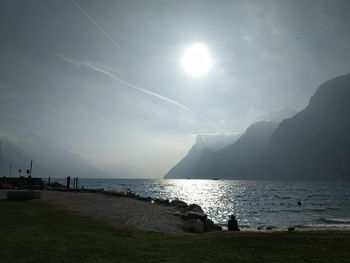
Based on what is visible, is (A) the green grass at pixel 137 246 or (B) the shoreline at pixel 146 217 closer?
(A) the green grass at pixel 137 246

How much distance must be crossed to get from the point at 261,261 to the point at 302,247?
14.9 ft

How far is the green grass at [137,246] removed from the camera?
1357 cm

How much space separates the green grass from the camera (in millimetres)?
13570

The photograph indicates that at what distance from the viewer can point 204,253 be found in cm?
1505

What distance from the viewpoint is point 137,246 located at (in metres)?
16.1

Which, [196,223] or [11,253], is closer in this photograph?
[11,253]

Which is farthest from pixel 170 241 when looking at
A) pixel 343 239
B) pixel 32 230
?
pixel 343 239

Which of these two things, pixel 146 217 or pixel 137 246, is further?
pixel 146 217

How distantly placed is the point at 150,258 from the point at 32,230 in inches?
326

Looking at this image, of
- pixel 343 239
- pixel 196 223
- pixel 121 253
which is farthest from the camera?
pixel 196 223

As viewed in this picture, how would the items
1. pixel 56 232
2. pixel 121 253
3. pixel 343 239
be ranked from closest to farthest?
pixel 121 253
pixel 56 232
pixel 343 239

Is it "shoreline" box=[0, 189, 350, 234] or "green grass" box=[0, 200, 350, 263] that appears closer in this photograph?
"green grass" box=[0, 200, 350, 263]

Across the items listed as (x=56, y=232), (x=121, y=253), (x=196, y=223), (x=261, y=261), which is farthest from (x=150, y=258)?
(x=196, y=223)

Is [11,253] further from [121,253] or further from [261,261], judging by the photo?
[261,261]
